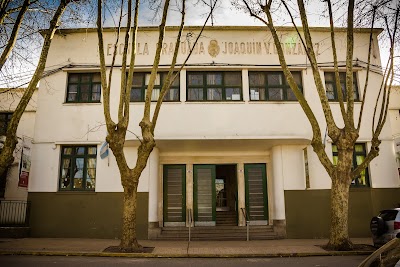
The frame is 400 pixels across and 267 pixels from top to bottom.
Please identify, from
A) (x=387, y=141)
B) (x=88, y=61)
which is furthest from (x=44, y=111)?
(x=387, y=141)

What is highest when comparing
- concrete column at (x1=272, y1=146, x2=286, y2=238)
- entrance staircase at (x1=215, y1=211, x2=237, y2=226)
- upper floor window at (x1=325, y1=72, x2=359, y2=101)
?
upper floor window at (x1=325, y1=72, x2=359, y2=101)

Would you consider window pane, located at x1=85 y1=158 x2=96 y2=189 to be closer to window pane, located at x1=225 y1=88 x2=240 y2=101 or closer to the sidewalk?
the sidewalk

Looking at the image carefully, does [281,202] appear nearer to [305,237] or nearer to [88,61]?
[305,237]

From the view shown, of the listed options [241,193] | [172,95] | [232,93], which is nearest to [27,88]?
[172,95]

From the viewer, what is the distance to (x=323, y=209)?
14289mm

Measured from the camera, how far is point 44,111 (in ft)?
49.6

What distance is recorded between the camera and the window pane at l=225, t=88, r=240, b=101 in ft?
50.2

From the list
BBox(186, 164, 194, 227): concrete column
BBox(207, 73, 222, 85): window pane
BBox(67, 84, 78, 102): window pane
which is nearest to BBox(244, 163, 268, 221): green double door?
BBox(186, 164, 194, 227): concrete column

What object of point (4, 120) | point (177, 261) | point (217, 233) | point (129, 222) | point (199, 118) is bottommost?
point (177, 261)

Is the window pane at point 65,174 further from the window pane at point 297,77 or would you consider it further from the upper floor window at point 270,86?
the window pane at point 297,77

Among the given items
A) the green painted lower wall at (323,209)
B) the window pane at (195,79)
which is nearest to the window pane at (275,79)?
the window pane at (195,79)

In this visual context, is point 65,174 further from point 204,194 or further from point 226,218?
point 226,218

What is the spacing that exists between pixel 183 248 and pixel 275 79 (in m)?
8.70

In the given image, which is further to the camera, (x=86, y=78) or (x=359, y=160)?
(x=86, y=78)
